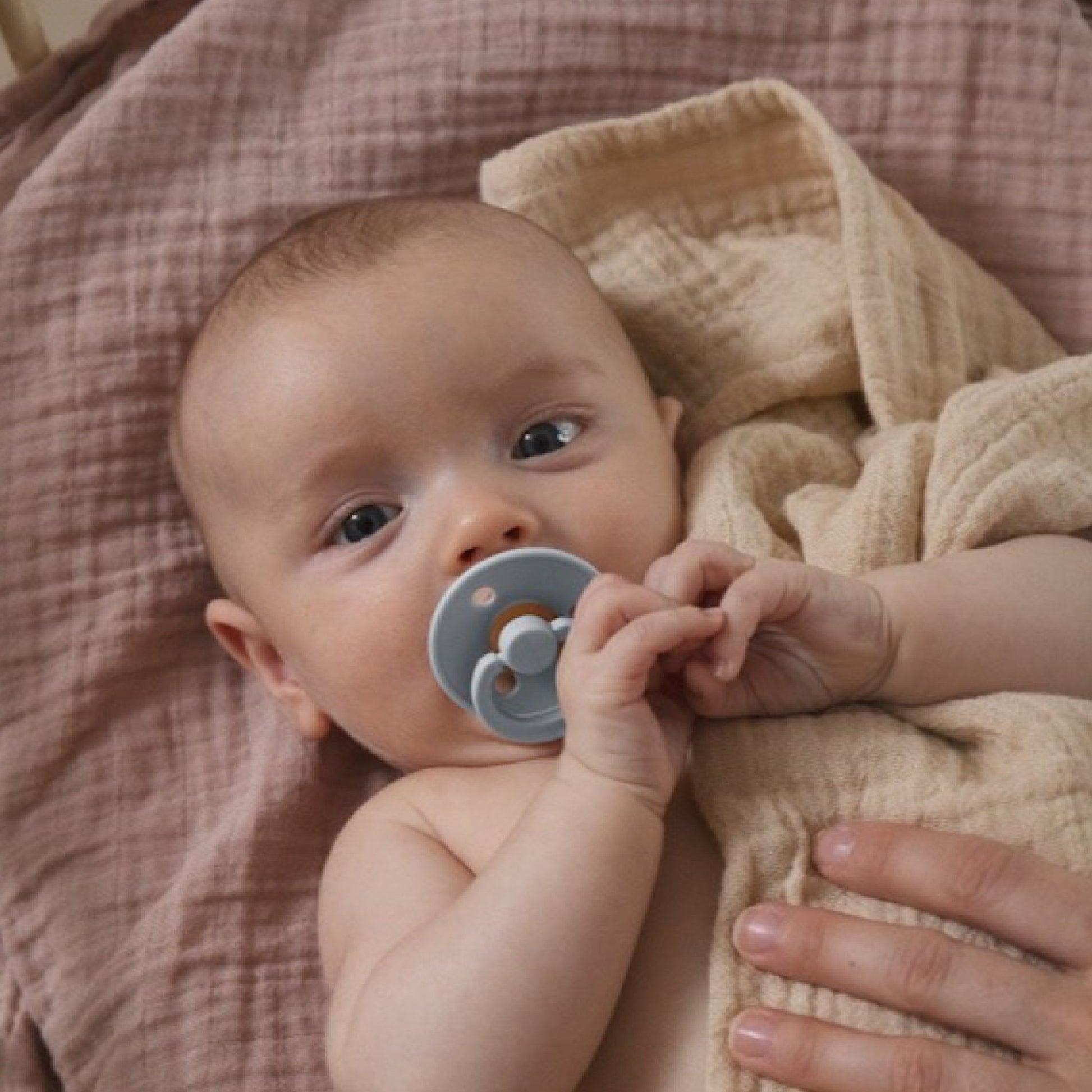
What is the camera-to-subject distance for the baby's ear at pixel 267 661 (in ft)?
3.74

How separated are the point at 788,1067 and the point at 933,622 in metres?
0.30

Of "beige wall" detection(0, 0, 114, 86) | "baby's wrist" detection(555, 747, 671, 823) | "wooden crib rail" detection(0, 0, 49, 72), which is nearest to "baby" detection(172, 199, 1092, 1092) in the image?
"baby's wrist" detection(555, 747, 671, 823)

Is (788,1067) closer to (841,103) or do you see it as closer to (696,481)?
(696,481)

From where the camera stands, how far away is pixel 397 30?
1.31 metres

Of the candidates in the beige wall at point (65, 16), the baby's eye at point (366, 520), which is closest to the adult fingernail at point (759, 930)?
the baby's eye at point (366, 520)

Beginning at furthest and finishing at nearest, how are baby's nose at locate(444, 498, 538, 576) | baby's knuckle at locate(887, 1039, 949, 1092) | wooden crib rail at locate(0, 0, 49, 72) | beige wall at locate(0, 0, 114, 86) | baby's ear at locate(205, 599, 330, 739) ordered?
beige wall at locate(0, 0, 114, 86) → wooden crib rail at locate(0, 0, 49, 72) → baby's ear at locate(205, 599, 330, 739) → baby's nose at locate(444, 498, 538, 576) → baby's knuckle at locate(887, 1039, 949, 1092)

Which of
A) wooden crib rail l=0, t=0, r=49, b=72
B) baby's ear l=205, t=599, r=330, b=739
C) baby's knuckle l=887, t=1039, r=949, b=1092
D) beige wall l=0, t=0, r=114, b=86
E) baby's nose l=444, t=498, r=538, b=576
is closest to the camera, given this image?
baby's knuckle l=887, t=1039, r=949, b=1092

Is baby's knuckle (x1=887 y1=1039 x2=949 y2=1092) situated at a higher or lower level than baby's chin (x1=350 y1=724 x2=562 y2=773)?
lower

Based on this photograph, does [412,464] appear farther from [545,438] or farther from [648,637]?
[648,637]

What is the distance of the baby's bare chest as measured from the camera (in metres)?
0.90

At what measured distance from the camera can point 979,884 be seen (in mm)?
870

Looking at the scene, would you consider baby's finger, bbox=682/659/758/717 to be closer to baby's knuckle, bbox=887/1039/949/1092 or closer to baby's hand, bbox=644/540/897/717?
baby's hand, bbox=644/540/897/717

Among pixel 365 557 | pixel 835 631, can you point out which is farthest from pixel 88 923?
pixel 835 631

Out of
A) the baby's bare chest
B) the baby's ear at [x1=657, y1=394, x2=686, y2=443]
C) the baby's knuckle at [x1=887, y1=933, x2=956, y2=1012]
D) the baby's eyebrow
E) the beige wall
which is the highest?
the beige wall
